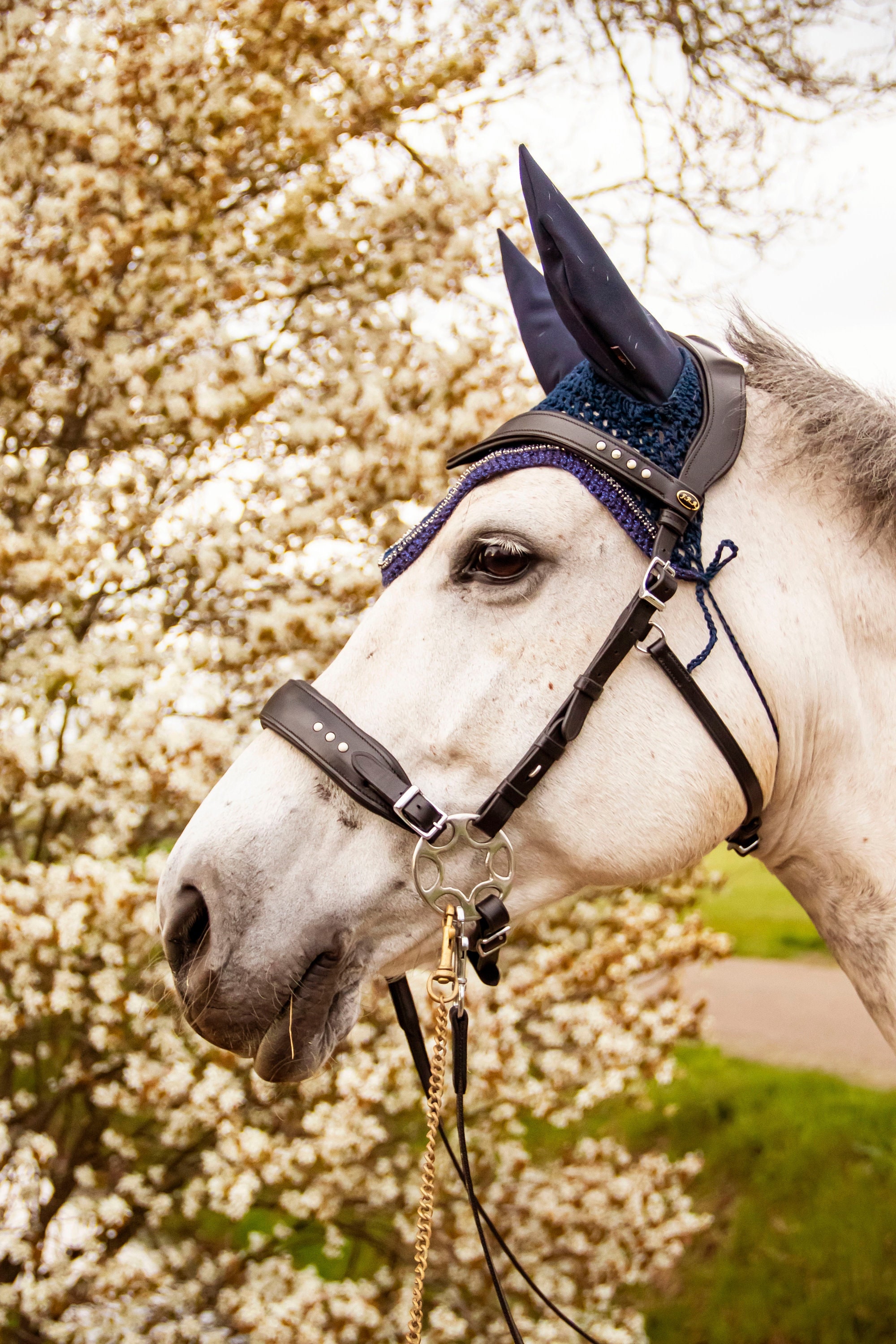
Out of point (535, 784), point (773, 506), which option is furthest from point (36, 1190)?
point (773, 506)

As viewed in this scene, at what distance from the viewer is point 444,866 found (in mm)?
1560

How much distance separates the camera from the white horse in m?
1.52

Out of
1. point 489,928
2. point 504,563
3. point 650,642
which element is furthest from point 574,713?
point 489,928

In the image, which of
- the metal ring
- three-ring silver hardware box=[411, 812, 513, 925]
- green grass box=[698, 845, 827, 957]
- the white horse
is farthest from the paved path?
the metal ring

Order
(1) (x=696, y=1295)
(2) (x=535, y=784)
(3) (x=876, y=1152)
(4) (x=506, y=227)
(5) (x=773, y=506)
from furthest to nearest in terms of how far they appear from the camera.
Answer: (3) (x=876, y=1152)
(1) (x=696, y=1295)
(4) (x=506, y=227)
(5) (x=773, y=506)
(2) (x=535, y=784)

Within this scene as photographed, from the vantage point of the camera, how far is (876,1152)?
4.45 m

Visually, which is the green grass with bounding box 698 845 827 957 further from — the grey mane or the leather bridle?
the leather bridle

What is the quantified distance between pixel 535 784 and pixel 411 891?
0.93 ft

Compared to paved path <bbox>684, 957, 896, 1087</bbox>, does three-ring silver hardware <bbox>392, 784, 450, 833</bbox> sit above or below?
above

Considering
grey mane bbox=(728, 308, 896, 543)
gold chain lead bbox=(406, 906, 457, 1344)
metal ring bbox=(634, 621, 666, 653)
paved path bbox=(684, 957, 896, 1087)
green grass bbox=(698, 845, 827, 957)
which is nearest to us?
gold chain lead bbox=(406, 906, 457, 1344)

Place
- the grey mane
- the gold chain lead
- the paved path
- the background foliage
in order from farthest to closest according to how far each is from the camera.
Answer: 1. the paved path
2. the background foliage
3. the grey mane
4. the gold chain lead

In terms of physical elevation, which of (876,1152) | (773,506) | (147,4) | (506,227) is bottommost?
(876,1152)

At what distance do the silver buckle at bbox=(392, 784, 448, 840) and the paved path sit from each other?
4090 mm

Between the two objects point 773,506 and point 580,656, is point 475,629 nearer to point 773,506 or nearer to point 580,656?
point 580,656
